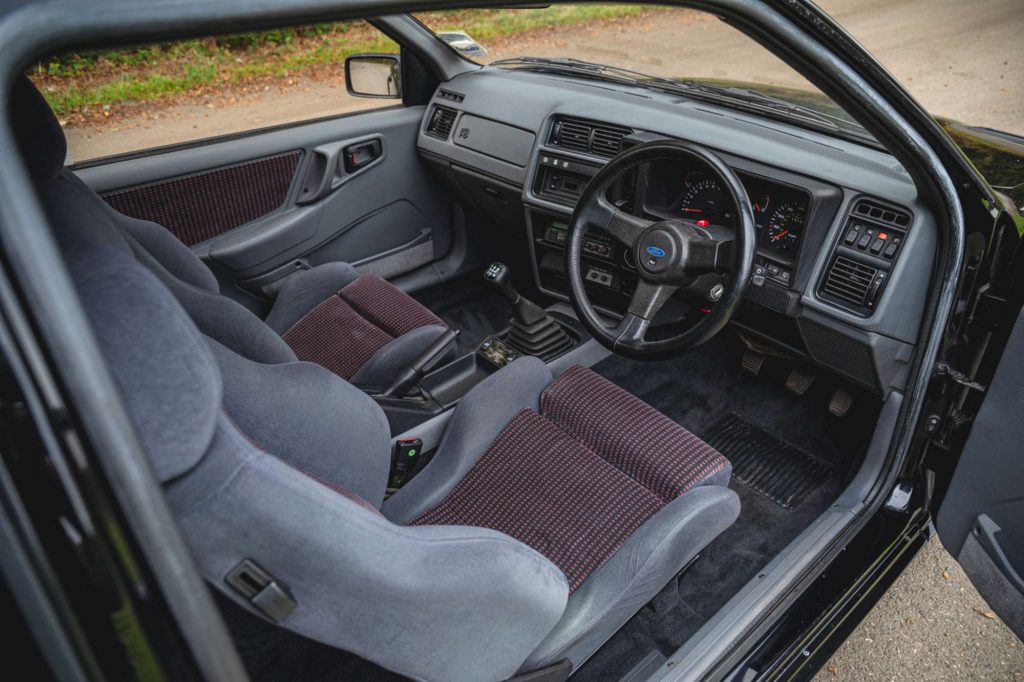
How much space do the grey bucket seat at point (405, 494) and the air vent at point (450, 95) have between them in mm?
1547

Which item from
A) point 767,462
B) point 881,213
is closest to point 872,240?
point 881,213

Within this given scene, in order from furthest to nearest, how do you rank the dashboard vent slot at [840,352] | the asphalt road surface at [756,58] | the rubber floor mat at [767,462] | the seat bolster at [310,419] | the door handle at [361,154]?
the asphalt road surface at [756,58] → the door handle at [361,154] → the rubber floor mat at [767,462] → the dashboard vent slot at [840,352] → the seat bolster at [310,419]

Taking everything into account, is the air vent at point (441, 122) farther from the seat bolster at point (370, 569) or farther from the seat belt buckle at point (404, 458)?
the seat bolster at point (370, 569)

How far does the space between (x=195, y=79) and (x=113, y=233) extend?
575 centimetres

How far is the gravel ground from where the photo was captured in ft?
6.27

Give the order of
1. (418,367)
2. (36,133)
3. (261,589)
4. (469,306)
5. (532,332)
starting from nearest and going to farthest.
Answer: (261,589), (36,133), (418,367), (532,332), (469,306)

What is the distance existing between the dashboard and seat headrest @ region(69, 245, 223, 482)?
4.62ft

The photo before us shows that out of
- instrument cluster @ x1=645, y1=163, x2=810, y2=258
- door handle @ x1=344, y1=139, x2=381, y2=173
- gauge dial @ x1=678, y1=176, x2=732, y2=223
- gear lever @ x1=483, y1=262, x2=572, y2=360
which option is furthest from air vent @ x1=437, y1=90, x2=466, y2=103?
gauge dial @ x1=678, y1=176, x2=732, y2=223

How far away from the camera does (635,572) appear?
1.46 metres

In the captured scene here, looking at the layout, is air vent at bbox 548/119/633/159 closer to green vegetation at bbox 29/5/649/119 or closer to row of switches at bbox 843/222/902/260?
row of switches at bbox 843/222/902/260

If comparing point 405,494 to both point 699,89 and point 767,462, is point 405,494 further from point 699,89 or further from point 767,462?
point 699,89

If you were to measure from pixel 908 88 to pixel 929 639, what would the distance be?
595 centimetres

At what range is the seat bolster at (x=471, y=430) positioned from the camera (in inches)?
69.3

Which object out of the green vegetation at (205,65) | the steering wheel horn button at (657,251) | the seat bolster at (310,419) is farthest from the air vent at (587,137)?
the green vegetation at (205,65)
